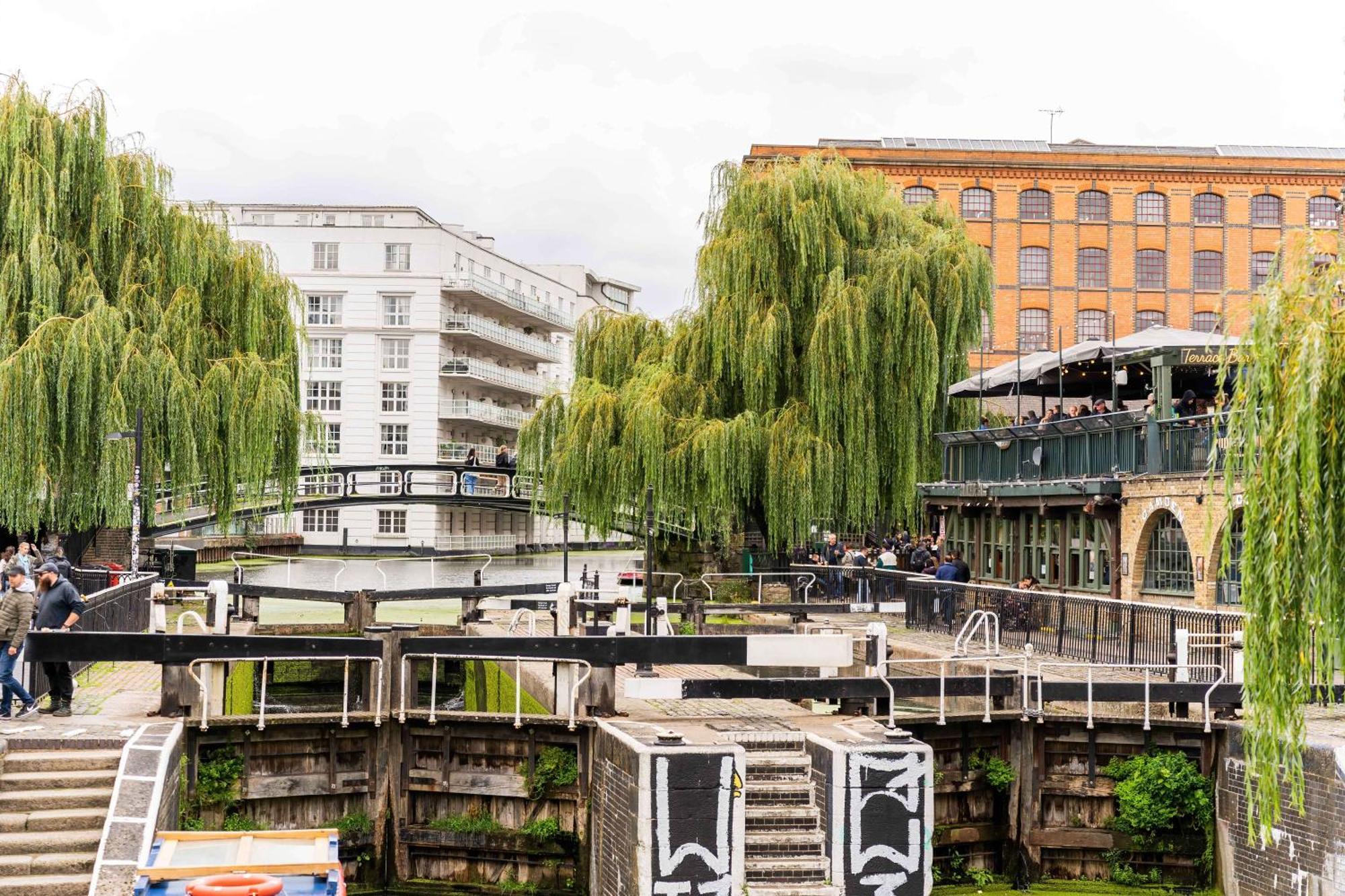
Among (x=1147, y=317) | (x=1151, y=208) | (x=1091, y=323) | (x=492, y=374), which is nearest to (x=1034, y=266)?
(x=1091, y=323)

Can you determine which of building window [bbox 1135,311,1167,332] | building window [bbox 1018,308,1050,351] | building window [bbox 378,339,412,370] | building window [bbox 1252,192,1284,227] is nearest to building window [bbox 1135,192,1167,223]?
building window [bbox 1252,192,1284,227]

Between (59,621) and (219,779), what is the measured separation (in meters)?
2.33

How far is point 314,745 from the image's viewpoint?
15234 millimetres

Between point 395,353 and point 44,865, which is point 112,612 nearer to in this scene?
point 44,865

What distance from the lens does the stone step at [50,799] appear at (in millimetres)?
12383

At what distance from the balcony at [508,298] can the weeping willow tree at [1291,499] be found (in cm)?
6074

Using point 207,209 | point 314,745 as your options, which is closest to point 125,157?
point 207,209

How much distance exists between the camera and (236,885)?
946 cm

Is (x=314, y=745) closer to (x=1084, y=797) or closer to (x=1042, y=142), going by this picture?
(x=1084, y=797)

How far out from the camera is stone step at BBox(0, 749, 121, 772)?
42.3 ft

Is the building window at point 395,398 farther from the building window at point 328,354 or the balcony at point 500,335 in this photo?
the balcony at point 500,335

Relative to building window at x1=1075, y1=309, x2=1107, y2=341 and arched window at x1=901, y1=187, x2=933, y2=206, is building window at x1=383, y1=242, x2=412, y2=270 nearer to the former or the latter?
arched window at x1=901, y1=187, x2=933, y2=206

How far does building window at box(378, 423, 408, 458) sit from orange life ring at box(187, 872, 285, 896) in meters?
60.3

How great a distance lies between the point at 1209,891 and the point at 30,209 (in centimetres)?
2288
